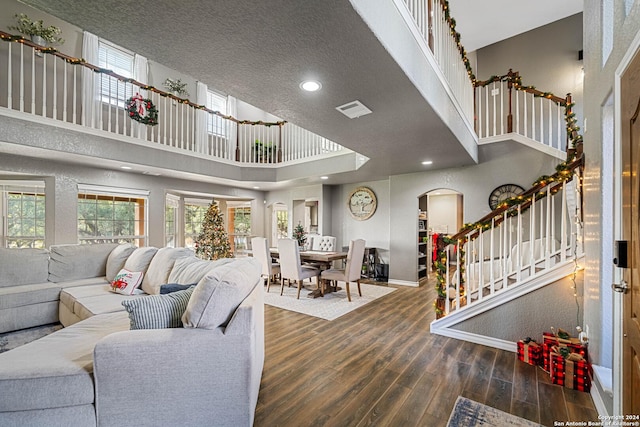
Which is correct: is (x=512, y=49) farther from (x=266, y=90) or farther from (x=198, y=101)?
(x=198, y=101)

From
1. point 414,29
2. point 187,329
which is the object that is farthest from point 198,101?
point 187,329

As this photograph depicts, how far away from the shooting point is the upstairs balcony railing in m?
4.06

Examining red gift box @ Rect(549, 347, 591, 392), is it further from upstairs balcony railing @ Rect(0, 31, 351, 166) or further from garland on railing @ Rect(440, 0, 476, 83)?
upstairs balcony railing @ Rect(0, 31, 351, 166)

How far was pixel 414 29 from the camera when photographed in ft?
7.29

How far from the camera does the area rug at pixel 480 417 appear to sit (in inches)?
70.4

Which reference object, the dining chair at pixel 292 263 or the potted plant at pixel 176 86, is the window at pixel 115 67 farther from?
the dining chair at pixel 292 263

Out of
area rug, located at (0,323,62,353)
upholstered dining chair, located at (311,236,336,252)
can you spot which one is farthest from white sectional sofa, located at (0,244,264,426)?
upholstered dining chair, located at (311,236,336,252)

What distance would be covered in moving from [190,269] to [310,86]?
2028 mm

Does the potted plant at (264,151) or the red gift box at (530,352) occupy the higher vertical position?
the potted plant at (264,151)

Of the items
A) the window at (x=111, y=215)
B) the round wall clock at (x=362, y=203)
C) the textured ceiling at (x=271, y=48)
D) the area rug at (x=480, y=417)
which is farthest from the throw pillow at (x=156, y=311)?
the round wall clock at (x=362, y=203)

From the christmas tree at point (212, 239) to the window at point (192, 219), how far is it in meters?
0.63

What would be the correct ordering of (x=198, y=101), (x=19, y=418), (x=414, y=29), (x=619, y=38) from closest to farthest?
(x=19, y=418), (x=619, y=38), (x=414, y=29), (x=198, y=101)

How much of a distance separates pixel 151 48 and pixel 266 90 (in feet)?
2.73

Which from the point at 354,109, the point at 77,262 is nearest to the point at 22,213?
the point at 77,262
